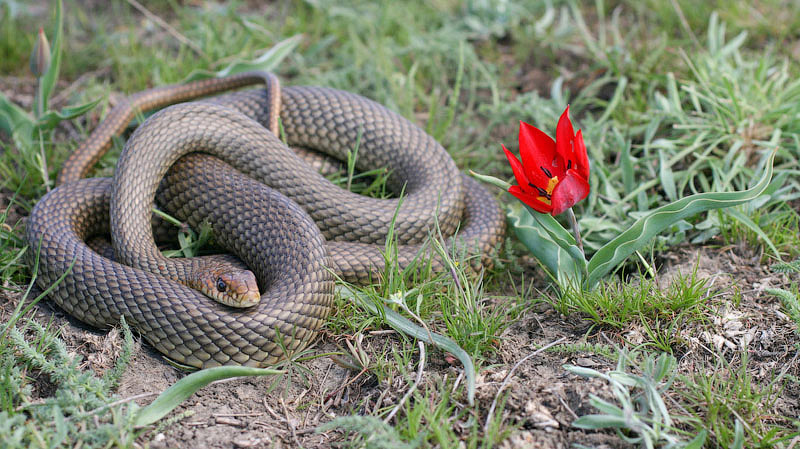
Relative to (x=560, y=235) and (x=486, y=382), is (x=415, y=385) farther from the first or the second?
(x=560, y=235)

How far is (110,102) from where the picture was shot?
18.5 feet

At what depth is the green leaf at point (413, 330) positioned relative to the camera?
121 inches

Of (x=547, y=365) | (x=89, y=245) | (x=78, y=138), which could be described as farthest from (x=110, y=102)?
(x=547, y=365)

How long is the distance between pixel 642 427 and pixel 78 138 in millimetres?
4657

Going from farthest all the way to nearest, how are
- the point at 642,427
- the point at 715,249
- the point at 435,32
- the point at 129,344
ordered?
1. the point at 435,32
2. the point at 715,249
3. the point at 129,344
4. the point at 642,427

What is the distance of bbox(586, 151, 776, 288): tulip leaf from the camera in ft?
→ 10.9

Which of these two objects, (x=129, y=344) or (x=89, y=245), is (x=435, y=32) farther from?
(x=129, y=344)

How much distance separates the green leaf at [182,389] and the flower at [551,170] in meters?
1.49

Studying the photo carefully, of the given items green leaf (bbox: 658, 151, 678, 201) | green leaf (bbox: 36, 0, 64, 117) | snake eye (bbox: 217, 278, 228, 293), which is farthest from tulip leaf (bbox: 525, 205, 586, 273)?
green leaf (bbox: 36, 0, 64, 117)

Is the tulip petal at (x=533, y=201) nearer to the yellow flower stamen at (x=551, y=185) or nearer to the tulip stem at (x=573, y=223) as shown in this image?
the yellow flower stamen at (x=551, y=185)

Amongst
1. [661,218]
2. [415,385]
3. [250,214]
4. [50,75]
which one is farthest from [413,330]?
[50,75]

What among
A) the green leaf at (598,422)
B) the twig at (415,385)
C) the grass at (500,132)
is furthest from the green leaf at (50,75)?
the green leaf at (598,422)

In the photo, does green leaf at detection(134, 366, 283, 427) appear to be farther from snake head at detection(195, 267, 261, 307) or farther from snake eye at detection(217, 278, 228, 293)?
snake eye at detection(217, 278, 228, 293)

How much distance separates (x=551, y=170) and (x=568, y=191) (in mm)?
238
